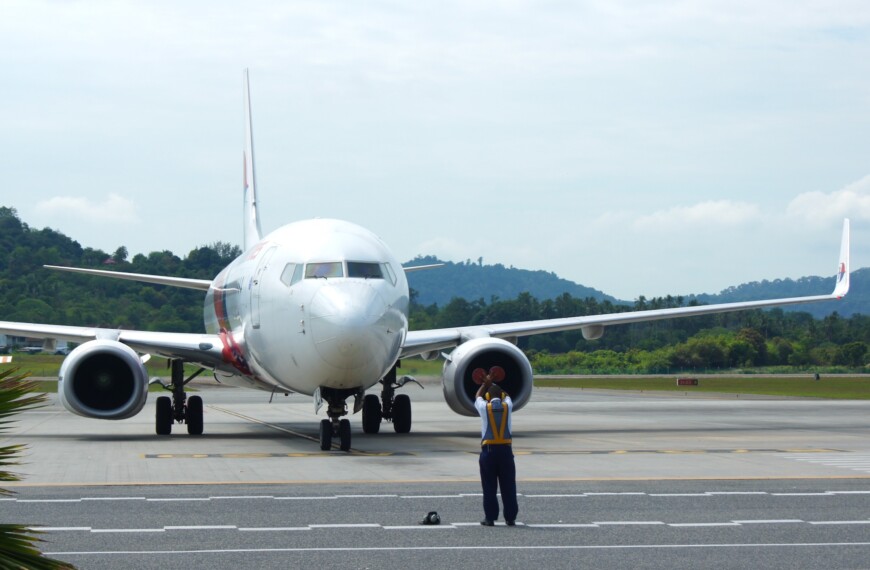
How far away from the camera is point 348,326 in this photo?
1864 cm

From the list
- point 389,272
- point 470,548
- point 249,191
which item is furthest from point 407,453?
point 249,191

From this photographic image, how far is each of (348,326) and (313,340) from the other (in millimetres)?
800

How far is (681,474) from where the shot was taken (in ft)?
54.0

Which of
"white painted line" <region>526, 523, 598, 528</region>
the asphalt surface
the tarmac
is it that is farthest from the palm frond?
the tarmac

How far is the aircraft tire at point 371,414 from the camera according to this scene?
25547mm

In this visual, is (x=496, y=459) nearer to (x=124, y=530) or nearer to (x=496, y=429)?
(x=496, y=429)

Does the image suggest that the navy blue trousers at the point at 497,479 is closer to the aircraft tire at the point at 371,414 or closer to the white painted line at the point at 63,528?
the white painted line at the point at 63,528

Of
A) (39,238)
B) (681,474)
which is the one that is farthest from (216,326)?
(39,238)

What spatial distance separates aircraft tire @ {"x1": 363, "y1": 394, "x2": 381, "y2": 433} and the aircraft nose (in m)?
6.32

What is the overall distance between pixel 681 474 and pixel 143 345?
12.7 m

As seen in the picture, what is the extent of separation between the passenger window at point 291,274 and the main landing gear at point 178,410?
5149 millimetres

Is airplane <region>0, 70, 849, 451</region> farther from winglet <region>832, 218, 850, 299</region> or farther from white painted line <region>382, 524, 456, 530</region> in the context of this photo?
white painted line <region>382, 524, 456, 530</region>

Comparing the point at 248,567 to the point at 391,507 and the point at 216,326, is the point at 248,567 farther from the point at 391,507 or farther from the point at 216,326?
the point at 216,326

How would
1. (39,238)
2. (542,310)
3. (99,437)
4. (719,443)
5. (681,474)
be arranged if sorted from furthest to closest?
(39,238)
(542,310)
(99,437)
(719,443)
(681,474)
